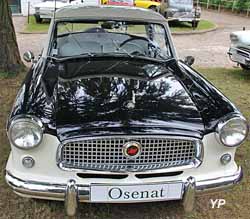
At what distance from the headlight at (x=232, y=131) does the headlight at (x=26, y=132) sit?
133 centimetres

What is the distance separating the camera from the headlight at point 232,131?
2.87 meters

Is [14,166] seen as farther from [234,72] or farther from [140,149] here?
[234,72]

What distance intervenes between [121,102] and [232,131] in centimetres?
89

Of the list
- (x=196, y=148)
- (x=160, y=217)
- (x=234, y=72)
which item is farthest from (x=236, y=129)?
(x=234, y=72)

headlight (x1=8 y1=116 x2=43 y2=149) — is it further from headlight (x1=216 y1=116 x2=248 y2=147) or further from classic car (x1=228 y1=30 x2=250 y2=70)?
classic car (x1=228 y1=30 x2=250 y2=70)

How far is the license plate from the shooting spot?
2.71 meters

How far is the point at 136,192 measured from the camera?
9.03 feet

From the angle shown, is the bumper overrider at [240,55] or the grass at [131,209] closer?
the grass at [131,209]

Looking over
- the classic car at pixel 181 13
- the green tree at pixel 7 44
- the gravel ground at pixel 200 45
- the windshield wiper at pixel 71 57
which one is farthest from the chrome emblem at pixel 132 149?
the classic car at pixel 181 13

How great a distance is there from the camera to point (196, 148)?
111 inches

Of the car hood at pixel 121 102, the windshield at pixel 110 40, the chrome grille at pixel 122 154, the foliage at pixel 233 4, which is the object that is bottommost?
the foliage at pixel 233 4

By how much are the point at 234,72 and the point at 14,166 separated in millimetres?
6752

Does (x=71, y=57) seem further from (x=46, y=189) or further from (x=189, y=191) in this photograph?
(x=189, y=191)

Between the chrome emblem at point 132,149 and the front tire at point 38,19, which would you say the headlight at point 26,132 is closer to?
the chrome emblem at point 132,149
